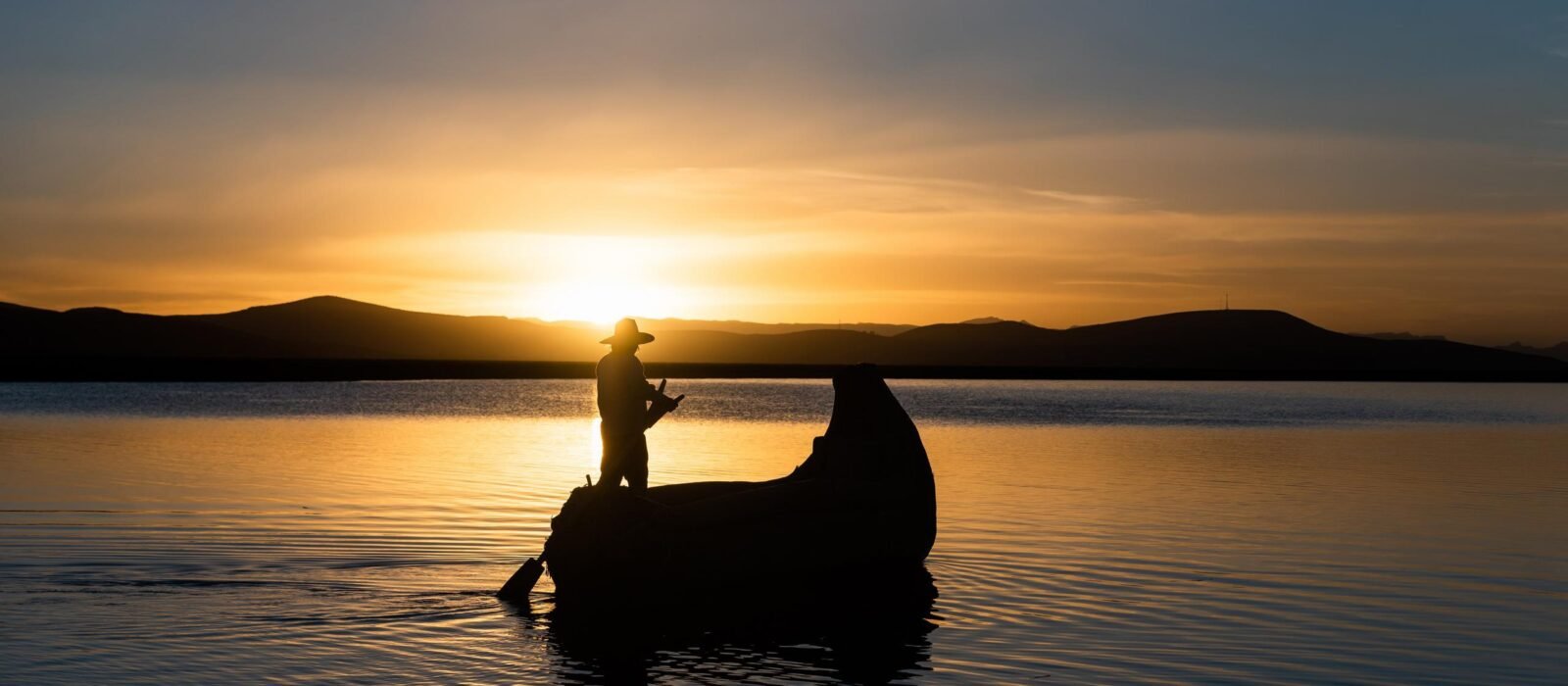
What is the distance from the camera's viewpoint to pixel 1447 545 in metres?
19.1

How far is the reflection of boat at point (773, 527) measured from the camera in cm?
1347

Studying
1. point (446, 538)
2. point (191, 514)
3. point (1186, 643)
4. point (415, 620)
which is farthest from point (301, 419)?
point (1186, 643)

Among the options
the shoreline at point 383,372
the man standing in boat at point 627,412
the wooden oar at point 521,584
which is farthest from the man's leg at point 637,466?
the shoreline at point 383,372

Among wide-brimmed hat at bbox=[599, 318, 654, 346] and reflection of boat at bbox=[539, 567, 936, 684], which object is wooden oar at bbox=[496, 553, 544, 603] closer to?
reflection of boat at bbox=[539, 567, 936, 684]

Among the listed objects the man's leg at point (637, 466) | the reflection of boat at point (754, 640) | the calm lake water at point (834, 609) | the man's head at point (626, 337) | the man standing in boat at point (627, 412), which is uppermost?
the man's head at point (626, 337)

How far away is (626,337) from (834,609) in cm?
369

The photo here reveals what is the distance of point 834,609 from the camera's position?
1434cm

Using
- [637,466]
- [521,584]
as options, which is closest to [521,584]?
[521,584]

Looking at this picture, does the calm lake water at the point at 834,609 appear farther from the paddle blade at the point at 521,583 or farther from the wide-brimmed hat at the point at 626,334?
the wide-brimmed hat at the point at 626,334

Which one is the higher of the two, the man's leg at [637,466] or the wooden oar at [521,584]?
the man's leg at [637,466]

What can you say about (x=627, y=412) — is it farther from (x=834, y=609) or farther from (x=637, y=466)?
(x=834, y=609)

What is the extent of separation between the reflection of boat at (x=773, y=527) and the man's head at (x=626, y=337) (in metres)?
1.61

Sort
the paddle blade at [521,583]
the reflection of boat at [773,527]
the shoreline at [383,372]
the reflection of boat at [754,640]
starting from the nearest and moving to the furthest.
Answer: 1. the reflection of boat at [754,640]
2. the reflection of boat at [773,527]
3. the paddle blade at [521,583]
4. the shoreline at [383,372]

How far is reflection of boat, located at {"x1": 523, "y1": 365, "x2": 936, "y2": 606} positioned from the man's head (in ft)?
5.27
